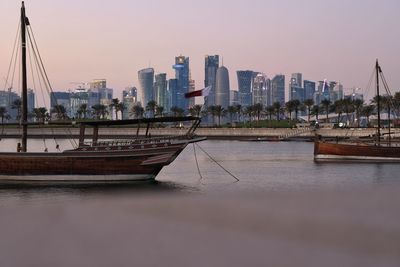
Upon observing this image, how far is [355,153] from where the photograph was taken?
7731 centimetres

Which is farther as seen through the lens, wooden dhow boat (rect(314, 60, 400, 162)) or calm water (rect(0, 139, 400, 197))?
wooden dhow boat (rect(314, 60, 400, 162))

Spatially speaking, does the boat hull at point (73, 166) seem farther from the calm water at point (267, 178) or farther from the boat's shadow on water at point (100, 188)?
the calm water at point (267, 178)

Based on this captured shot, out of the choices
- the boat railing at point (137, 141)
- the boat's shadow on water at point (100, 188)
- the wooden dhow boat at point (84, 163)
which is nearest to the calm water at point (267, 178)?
the boat's shadow on water at point (100, 188)

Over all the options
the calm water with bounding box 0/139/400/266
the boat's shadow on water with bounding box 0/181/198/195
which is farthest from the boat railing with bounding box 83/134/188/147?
the calm water with bounding box 0/139/400/266

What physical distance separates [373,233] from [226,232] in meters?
4.15

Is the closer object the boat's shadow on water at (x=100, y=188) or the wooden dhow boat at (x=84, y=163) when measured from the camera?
the boat's shadow on water at (x=100, y=188)

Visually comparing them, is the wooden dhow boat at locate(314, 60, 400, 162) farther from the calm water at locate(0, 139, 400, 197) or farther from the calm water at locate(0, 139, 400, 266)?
the calm water at locate(0, 139, 400, 266)

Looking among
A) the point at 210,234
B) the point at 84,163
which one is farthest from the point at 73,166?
the point at 210,234

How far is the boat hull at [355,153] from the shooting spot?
2970 inches

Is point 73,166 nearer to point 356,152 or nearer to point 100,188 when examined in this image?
point 100,188

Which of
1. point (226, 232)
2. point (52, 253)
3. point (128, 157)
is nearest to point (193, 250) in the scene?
point (226, 232)

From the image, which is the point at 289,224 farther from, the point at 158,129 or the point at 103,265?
the point at 158,129

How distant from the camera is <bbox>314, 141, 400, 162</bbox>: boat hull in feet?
247

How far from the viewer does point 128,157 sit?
143 ft
